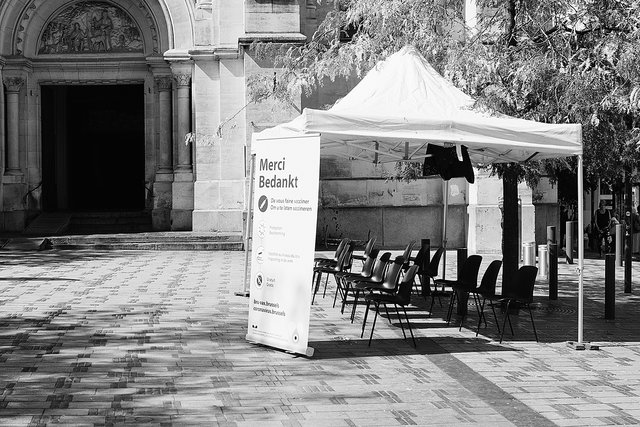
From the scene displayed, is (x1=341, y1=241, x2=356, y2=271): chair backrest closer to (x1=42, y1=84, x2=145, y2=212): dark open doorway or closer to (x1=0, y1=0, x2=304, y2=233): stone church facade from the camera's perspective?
(x1=0, y1=0, x2=304, y2=233): stone church facade

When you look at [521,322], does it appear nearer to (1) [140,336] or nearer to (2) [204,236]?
(1) [140,336]

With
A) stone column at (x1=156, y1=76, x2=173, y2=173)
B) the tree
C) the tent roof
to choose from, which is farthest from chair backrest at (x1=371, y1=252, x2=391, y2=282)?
stone column at (x1=156, y1=76, x2=173, y2=173)

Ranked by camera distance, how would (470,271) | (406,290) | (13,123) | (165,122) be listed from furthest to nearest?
(165,122), (13,123), (470,271), (406,290)

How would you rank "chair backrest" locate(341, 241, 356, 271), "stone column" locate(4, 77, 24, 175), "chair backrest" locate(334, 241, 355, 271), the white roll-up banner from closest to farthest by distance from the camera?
the white roll-up banner
"chair backrest" locate(334, 241, 355, 271)
"chair backrest" locate(341, 241, 356, 271)
"stone column" locate(4, 77, 24, 175)

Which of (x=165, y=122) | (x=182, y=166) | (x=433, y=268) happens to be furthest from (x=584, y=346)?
(x=165, y=122)

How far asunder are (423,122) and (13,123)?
61.8ft

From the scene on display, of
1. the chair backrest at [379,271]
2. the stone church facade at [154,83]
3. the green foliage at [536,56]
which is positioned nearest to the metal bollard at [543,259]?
the green foliage at [536,56]

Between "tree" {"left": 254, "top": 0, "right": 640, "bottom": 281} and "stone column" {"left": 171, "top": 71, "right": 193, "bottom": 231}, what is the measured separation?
472 inches

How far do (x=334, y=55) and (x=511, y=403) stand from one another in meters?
8.60

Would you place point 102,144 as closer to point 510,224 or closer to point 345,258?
point 345,258

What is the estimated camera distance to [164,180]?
27078 mm

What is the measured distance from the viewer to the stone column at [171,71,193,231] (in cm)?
2638

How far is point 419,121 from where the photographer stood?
10.7m

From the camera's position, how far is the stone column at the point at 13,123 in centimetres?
2666
